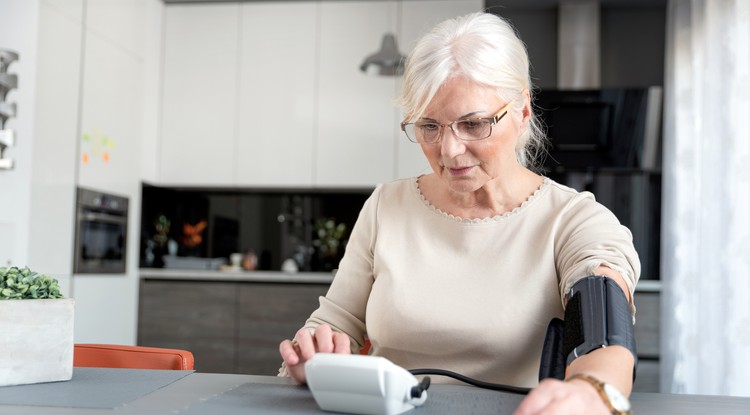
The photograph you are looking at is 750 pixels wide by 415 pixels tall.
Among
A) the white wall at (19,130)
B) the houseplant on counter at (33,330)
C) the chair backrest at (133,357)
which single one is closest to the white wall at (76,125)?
the white wall at (19,130)

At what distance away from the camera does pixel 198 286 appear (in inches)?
178

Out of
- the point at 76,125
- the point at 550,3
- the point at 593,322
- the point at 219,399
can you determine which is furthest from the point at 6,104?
the point at 550,3

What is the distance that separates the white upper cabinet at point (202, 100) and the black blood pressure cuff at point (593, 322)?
3823 mm

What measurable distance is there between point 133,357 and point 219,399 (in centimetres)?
60

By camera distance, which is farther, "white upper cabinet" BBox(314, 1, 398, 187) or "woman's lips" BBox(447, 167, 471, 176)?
"white upper cabinet" BBox(314, 1, 398, 187)

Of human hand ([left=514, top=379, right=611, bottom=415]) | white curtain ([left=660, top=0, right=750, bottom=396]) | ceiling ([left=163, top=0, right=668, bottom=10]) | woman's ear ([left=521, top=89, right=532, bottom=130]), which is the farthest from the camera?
ceiling ([left=163, top=0, right=668, bottom=10])

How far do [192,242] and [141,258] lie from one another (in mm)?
368

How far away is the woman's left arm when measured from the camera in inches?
30.7

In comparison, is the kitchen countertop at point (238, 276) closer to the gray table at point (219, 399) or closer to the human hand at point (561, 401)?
the gray table at point (219, 399)

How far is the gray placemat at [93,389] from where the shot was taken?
0.97 metres

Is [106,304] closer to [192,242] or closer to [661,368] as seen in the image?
[192,242]

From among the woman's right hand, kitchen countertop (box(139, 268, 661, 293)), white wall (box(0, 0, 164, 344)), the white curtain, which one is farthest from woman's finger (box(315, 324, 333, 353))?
kitchen countertop (box(139, 268, 661, 293))

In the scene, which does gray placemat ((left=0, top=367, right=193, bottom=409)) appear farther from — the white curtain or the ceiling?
the ceiling

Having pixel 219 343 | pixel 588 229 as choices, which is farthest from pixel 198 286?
pixel 588 229
